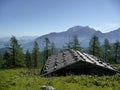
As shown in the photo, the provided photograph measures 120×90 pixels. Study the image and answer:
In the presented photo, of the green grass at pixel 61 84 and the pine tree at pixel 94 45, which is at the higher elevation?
the pine tree at pixel 94 45

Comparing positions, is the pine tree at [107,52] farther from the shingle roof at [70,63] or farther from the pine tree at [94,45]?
the shingle roof at [70,63]

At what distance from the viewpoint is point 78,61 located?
31.1 m

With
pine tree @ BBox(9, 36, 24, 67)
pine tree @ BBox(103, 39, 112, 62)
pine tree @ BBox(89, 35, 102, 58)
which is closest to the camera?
pine tree @ BBox(9, 36, 24, 67)

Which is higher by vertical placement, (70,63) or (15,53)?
(15,53)

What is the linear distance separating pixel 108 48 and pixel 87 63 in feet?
244

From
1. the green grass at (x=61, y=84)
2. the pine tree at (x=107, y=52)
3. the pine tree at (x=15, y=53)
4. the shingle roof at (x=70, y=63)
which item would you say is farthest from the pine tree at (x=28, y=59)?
the green grass at (x=61, y=84)

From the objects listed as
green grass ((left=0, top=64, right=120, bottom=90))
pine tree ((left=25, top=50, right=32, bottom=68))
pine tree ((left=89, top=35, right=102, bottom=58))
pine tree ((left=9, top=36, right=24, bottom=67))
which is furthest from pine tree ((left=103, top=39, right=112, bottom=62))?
green grass ((left=0, top=64, right=120, bottom=90))

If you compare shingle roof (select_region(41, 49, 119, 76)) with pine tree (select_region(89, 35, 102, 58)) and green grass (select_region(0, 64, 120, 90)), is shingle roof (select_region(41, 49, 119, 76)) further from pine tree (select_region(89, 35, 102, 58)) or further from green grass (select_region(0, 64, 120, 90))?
pine tree (select_region(89, 35, 102, 58))

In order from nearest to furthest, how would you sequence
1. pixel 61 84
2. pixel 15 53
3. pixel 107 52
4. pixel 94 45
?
1. pixel 61 84
2. pixel 15 53
3. pixel 94 45
4. pixel 107 52

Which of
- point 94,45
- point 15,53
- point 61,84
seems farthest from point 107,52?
point 61,84

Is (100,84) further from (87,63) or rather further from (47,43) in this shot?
(47,43)

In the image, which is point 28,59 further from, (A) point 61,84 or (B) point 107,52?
(A) point 61,84

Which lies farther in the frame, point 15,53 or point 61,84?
point 15,53

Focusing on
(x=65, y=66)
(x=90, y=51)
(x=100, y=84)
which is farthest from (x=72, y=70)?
(x=90, y=51)
